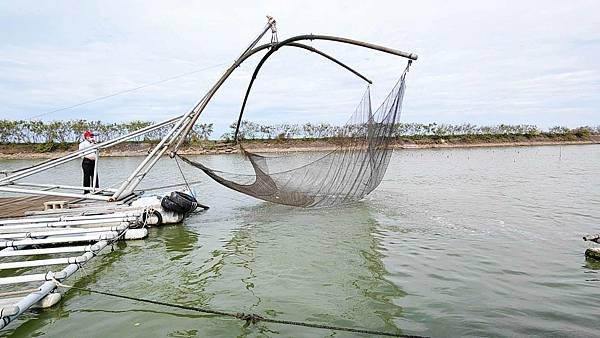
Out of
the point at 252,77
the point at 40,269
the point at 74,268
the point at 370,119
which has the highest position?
the point at 252,77

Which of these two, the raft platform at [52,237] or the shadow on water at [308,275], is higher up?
the raft platform at [52,237]

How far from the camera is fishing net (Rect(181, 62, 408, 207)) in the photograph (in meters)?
7.98

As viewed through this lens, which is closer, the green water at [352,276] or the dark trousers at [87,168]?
the green water at [352,276]

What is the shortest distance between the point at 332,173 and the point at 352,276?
365cm

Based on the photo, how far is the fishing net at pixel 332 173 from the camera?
798 centimetres

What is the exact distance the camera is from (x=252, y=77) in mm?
8469

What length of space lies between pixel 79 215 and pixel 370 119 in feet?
18.2

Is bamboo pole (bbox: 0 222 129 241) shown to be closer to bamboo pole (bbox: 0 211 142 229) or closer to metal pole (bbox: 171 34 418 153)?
bamboo pole (bbox: 0 211 142 229)

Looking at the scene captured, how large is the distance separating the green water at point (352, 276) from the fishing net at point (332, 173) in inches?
18.7

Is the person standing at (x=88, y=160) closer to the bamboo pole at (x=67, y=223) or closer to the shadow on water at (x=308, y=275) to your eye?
the bamboo pole at (x=67, y=223)

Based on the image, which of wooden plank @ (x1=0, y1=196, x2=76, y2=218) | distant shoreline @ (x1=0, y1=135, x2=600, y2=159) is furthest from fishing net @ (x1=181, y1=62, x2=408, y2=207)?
distant shoreline @ (x1=0, y1=135, x2=600, y2=159)

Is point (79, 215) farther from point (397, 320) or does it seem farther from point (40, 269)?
point (397, 320)

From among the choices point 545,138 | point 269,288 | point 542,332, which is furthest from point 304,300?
point 545,138

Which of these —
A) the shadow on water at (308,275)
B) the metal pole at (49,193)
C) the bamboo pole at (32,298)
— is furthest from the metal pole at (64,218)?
the bamboo pole at (32,298)
